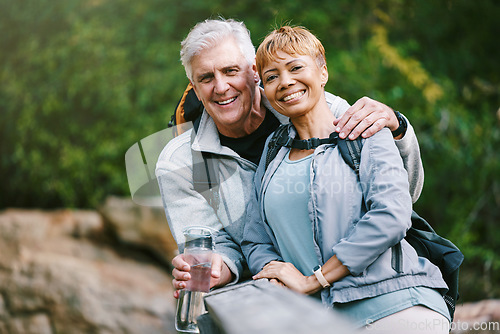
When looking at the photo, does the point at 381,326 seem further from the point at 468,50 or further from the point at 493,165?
the point at 468,50

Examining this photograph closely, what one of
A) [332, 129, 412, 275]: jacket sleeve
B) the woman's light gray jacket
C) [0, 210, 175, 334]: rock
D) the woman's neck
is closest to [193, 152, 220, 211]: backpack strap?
the woman's neck

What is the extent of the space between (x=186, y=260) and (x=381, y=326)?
0.62 m

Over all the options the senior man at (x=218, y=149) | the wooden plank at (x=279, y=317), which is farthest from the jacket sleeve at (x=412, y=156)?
the wooden plank at (x=279, y=317)

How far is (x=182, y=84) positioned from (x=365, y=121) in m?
3.82

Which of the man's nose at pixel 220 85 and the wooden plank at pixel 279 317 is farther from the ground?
the man's nose at pixel 220 85

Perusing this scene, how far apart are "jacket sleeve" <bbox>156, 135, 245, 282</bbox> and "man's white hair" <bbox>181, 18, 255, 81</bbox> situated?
327 mm

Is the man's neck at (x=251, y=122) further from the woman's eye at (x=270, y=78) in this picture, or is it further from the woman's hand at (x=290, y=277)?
the woman's hand at (x=290, y=277)

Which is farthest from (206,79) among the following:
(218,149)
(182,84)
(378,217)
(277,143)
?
(182,84)

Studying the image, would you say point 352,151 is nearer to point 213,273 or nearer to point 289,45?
point 289,45

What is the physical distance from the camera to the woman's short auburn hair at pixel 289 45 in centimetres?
153

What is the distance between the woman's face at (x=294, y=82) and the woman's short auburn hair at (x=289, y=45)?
14 millimetres

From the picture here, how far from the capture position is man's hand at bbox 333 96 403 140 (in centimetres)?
144

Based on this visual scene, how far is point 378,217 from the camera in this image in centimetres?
129

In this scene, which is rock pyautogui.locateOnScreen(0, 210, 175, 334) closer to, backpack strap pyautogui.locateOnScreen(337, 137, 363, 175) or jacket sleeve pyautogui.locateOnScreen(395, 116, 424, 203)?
jacket sleeve pyautogui.locateOnScreen(395, 116, 424, 203)
